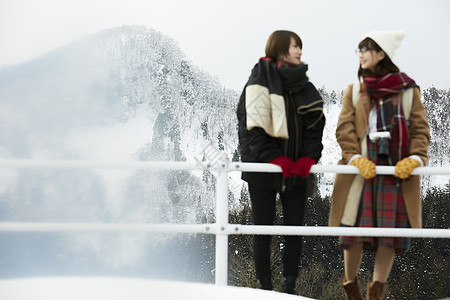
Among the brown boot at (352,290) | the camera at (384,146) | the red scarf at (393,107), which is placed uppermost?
the red scarf at (393,107)

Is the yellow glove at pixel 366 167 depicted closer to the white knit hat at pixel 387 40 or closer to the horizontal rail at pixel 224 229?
the horizontal rail at pixel 224 229

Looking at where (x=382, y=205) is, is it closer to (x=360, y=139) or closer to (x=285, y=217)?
(x=360, y=139)

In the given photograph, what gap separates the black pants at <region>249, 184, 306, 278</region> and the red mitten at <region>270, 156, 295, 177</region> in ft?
0.32

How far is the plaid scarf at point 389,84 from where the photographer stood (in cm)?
222

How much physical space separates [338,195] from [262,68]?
22.6 inches

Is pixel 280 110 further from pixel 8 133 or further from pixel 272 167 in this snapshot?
pixel 8 133

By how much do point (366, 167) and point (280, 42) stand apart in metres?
0.56

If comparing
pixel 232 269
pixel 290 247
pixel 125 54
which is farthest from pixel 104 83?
pixel 125 54

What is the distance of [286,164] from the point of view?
2.12 m

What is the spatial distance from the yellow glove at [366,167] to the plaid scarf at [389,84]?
27cm

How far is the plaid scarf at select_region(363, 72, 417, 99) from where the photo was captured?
2.22 meters

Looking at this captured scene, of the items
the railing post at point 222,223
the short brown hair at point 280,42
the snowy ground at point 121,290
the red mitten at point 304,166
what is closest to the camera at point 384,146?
the red mitten at point 304,166

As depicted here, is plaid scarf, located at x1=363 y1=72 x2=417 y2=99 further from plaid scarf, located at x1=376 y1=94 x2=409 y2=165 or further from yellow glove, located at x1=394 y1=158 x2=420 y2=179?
yellow glove, located at x1=394 y1=158 x2=420 y2=179

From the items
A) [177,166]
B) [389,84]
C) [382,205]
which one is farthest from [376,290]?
[177,166]
